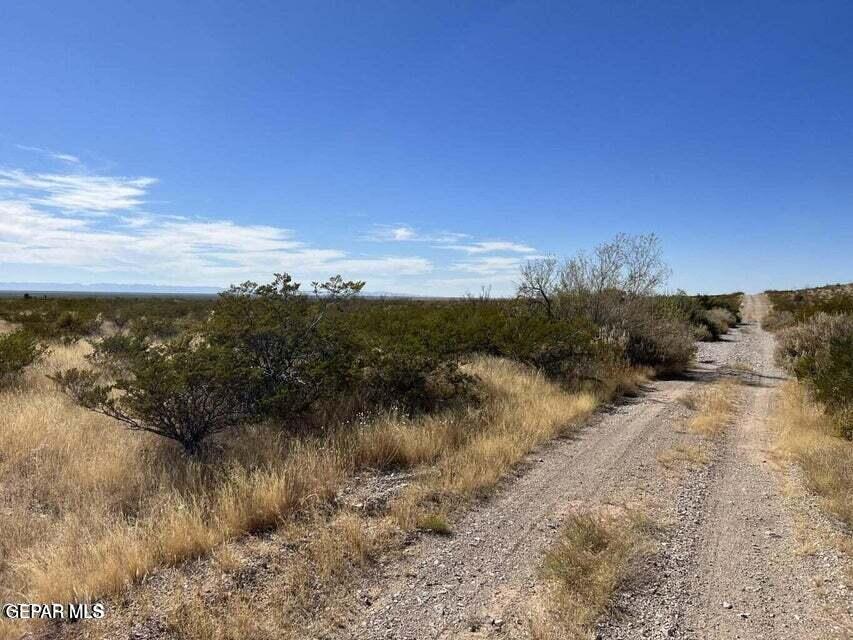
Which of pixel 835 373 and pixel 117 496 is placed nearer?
pixel 117 496

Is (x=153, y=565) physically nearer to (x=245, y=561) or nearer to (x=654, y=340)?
(x=245, y=561)

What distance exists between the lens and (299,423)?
328 inches

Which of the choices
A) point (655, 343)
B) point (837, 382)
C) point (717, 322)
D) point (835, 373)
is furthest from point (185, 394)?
point (717, 322)

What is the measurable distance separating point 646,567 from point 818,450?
16.0 ft

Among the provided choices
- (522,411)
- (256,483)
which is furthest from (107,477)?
(522,411)

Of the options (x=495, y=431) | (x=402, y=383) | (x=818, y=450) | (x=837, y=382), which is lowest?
(x=495, y=431)

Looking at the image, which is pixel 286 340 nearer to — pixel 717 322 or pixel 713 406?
pixel 713 406

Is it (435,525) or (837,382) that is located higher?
(837,382)

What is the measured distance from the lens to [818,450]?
732cm

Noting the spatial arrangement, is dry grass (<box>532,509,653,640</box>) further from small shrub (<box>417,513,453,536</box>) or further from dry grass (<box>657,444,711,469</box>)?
dry grass (<box>657,444,711,469</box>)

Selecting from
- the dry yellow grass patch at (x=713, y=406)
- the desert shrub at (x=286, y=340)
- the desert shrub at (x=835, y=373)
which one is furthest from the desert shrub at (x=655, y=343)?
the desert shrub at (x=286, y=340)

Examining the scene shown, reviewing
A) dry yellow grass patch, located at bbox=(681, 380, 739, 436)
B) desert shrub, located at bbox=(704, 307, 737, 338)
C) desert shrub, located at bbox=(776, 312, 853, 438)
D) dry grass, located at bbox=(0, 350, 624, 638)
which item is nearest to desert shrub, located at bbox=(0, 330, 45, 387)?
dry grass, located at bbox=(0, 350, 624, 638)

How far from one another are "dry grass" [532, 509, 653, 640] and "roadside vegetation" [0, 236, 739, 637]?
130 centimetres

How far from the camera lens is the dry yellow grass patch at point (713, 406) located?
31.0ft
